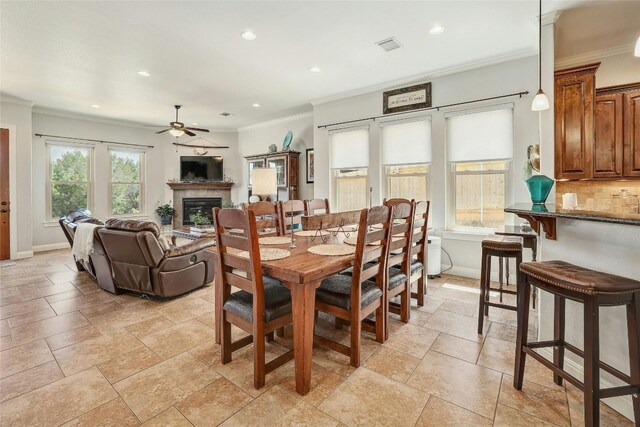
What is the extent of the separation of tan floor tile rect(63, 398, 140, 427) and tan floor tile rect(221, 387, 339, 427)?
0.53m

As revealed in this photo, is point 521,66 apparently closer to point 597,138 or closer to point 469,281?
point 597,138

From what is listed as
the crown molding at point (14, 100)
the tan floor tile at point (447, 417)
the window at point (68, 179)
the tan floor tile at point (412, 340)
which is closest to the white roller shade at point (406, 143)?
the tan floor tile at point (412, 340)

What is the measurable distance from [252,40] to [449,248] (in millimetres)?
3776

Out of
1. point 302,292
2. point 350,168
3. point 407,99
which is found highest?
point 407,99

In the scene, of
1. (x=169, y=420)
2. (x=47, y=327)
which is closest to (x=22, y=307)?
(x=47, y=327)

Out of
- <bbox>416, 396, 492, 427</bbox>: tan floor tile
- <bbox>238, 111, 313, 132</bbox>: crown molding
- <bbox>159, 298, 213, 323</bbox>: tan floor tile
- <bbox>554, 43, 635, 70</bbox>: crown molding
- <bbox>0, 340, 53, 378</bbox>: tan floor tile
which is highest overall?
<bbox>238, 111, 313, 132</bbox>: crown molding

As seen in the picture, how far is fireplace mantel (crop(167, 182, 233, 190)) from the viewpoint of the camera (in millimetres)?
7633

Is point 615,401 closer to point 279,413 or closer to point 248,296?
point 279,413

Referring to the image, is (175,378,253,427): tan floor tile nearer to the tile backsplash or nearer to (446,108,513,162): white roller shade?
(446,108,513,162): white roller shade

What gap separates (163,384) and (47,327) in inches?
66.1

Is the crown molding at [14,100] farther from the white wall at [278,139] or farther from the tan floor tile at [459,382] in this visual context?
the tan floor tile at [459,382]

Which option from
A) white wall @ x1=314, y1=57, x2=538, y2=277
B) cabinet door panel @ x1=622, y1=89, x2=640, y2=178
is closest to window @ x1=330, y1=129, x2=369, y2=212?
white wall @ x1=314, y1=57, x2=538, y2=277

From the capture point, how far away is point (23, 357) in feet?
7.19

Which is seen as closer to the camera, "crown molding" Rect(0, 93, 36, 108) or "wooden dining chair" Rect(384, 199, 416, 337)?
"wooden dining chair" Rect(384, 199, 416, 337)
